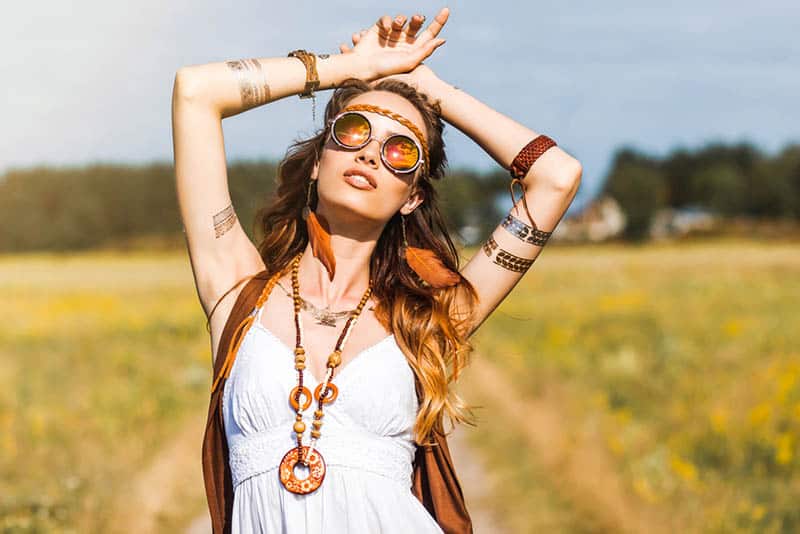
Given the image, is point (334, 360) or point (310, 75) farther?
point (310, 75)

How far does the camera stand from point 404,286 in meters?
3.66

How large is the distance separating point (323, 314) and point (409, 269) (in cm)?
36

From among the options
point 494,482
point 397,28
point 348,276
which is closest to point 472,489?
point 494,482

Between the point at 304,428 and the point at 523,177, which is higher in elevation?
the point at 523,177

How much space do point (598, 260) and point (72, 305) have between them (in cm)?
2530

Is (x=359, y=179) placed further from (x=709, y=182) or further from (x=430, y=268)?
(x=709, y=182)

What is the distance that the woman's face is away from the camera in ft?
11.2

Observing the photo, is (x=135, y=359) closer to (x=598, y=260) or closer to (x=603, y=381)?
(x=603, y=381)

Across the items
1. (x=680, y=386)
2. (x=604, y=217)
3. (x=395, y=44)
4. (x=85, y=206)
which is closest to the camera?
(x=395, y=44)

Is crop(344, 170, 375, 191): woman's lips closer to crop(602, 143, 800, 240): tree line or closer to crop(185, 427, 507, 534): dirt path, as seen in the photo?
crop(185, 427, 507, 534): dirt path

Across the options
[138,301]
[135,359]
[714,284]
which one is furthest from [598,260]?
[135,359]

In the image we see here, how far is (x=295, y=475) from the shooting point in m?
3.22

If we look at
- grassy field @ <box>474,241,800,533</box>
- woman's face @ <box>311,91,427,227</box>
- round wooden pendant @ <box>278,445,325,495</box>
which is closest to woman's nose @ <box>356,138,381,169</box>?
woman's face @ <box>311,91,427,227</box>

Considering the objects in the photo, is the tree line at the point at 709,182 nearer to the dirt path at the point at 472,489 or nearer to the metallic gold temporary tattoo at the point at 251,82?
the dirt path at the point at 472,489
